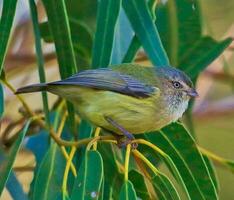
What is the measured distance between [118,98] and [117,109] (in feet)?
0.14

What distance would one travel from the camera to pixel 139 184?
2.11 m

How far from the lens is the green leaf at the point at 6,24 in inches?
81.0

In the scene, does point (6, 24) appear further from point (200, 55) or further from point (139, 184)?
point (200, 55)

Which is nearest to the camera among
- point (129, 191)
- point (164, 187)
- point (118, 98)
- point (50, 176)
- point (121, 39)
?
point (129, 191)

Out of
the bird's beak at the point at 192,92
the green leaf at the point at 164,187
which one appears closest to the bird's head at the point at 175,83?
the bird's beak at the point at 192,92

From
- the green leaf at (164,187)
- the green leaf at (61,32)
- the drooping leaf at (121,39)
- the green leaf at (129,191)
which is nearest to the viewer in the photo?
the green leaf at (129,191)

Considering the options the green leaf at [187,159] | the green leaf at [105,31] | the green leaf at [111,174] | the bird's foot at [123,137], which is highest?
the green leaf at [105,31]

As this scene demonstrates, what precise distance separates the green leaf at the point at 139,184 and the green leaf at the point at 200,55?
19.6 inches

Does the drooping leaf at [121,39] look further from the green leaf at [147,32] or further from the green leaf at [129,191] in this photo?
the green leaf at [129,191]

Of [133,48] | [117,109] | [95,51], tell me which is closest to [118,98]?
[117,109]

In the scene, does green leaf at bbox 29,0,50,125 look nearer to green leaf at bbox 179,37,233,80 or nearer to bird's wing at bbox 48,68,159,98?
bird's wing at bbox 48,68,159,98

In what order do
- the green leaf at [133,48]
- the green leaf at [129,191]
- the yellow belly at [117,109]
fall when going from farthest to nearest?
the green leaf at [133,48] → the yellow belly at [117,109] → the green leaf at [129,191]

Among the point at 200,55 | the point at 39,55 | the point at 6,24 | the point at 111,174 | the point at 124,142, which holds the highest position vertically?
the point at 6,24

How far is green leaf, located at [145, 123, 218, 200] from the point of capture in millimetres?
2064
